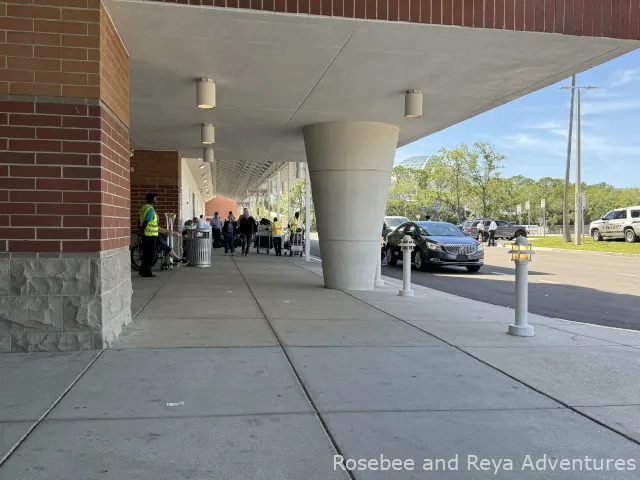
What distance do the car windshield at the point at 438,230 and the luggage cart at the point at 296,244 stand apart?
5598mm

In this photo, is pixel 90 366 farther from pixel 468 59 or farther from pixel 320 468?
pixel 468 59

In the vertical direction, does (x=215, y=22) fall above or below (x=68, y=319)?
above

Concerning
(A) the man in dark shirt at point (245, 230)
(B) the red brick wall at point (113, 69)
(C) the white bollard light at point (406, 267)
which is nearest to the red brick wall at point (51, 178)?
(B) the red brick wall at point (113, 69)

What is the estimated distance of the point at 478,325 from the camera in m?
7.14

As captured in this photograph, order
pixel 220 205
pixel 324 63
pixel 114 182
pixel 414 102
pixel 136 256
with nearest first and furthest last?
pixel 114 182
pixel 324 63
pixel 414 102
pixel 136 256
pixel 220 205

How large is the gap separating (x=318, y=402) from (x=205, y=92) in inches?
202

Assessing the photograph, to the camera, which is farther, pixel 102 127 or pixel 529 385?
pixel 102 127

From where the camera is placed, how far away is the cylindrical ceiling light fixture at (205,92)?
766 centimetres

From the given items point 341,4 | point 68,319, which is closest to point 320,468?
point 68,319

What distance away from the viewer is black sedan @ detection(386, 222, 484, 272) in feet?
53.4

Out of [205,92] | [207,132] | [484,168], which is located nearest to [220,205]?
[484,168]

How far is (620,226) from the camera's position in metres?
32.3

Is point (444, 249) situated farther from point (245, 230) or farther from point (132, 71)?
point (132, 71)

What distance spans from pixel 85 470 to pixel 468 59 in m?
6.00
